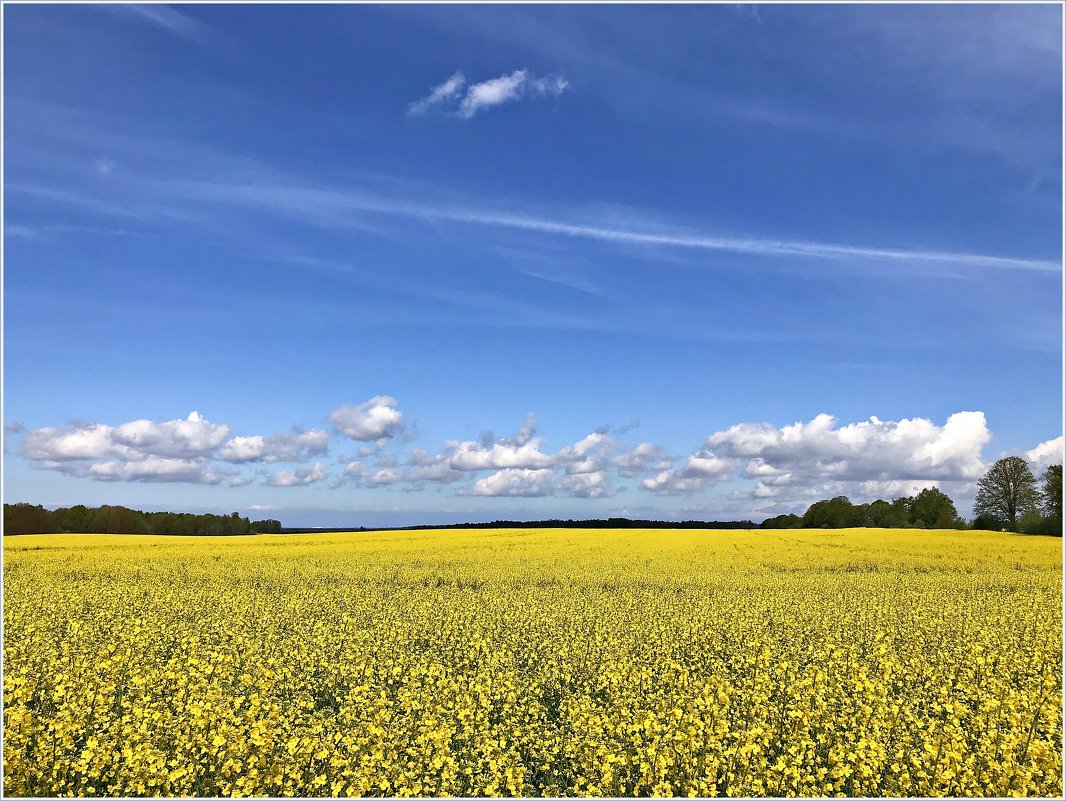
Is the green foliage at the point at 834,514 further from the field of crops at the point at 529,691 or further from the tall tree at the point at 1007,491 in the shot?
the field of crops at the point at 529,691

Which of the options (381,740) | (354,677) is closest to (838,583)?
(354,677)

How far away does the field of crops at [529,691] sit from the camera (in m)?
7.02

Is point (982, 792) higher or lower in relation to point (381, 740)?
lower

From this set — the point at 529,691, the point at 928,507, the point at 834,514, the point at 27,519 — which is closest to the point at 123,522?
the point at 27,519

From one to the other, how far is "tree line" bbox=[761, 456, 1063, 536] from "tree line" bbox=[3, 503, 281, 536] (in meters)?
69.9

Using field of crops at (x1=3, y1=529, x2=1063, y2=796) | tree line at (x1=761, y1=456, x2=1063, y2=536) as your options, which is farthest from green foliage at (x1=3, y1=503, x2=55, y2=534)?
tree line at (x1=761, y1=456, x2=1063, y2=536)

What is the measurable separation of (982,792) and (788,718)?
2053mm

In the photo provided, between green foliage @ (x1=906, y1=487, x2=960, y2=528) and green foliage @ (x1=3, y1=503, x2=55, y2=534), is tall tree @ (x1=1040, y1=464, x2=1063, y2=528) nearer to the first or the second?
green foliage @ (x1=906, y1=487, x2=960, y2=528)

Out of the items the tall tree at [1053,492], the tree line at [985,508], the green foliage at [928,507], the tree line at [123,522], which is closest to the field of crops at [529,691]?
the tree line at [985,508]

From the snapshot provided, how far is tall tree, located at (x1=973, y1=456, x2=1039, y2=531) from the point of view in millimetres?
63431

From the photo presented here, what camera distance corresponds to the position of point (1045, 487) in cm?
5781

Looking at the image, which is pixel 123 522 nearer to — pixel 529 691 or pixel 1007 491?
pixel 529 691

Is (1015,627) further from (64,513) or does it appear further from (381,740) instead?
(64,513)

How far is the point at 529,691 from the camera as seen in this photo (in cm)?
965
